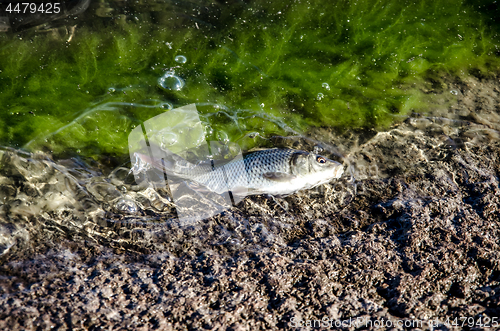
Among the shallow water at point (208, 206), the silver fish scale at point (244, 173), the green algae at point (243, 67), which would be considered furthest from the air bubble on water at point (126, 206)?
the green algae at point (243, 67)

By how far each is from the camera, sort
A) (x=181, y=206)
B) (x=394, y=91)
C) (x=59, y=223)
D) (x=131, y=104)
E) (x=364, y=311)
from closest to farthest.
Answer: (x=364, y=311) → (x=59, y=223) → (x=181, y=206) → (x=131, y=104) → (x=394, y=91)

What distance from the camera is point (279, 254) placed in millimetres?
2633

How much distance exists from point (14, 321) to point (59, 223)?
3.59 ft

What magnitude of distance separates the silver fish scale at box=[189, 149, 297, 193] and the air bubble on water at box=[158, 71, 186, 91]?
1416 mm

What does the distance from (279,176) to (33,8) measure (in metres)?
4.39

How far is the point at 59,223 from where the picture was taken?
2955mm

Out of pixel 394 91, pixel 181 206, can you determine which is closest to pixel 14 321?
pixel 181 206

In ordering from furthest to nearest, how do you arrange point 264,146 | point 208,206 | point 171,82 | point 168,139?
point 171,82, point 264,146, point 168,139, point 208,206

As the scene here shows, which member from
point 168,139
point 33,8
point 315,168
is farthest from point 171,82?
point 33,8

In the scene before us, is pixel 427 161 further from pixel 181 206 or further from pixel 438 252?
pixel 181 206

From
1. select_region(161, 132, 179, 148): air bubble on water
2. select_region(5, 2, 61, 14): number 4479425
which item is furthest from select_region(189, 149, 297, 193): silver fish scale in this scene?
select_region(5, 2, 61, 14): number 4479425

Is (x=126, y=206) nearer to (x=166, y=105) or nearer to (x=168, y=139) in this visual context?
(x=168, y=139)

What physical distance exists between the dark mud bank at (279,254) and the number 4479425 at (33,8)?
2.71 m

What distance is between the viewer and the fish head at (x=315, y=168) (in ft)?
11.6
